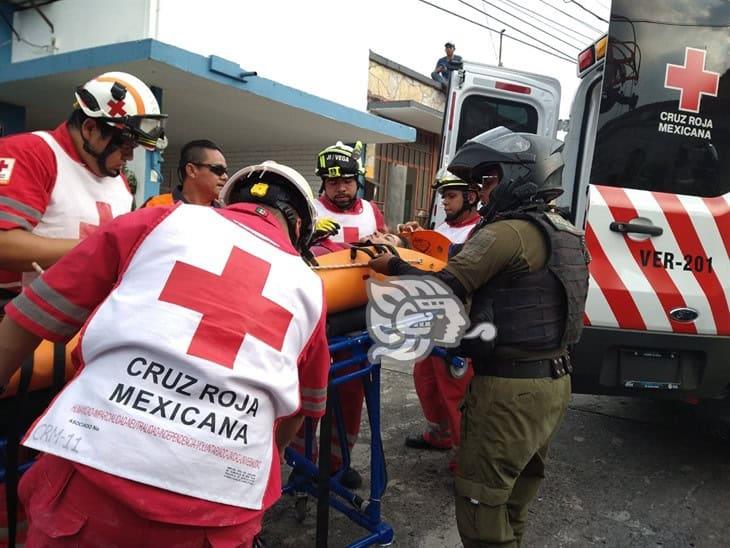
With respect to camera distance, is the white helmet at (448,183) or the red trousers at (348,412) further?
the white helmet at (448,183)

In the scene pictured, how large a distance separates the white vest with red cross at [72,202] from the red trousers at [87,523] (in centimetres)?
114

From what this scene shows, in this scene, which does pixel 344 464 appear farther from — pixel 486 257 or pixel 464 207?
pixel 464 207

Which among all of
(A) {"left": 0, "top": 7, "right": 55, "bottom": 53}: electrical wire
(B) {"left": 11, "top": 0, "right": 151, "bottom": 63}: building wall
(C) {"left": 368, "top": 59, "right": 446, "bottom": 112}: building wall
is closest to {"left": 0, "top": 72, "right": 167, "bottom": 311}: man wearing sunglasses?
(B) {"left": 11, "top": 0, "right": 151, "bottom": 63}: building wall

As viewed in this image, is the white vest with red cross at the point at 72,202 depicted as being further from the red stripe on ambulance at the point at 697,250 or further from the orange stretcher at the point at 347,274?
the red stripe on ambulance at the point at 697,250

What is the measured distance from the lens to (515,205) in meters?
2.19

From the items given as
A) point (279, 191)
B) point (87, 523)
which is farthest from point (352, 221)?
point (87, 523)

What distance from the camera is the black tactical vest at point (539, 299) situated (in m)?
2.09

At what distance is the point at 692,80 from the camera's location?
9.52 ft

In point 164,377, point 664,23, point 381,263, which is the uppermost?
point 664,23

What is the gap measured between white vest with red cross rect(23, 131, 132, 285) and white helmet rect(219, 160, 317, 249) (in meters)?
0.84

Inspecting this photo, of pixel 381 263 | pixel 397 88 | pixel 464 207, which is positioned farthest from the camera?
pixel 397 88

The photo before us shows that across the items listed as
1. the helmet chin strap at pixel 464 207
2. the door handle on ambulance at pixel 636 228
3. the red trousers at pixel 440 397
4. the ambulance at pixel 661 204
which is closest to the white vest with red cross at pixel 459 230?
the helmet chin strap at pixel 464 207

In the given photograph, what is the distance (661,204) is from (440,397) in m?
1.72

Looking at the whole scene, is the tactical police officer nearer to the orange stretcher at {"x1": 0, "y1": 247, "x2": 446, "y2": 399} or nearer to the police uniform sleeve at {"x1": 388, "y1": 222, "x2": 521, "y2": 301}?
the police uniform sleeve at {"x1": 388, "y1": 222, "x2": 521, "y2": 301}
